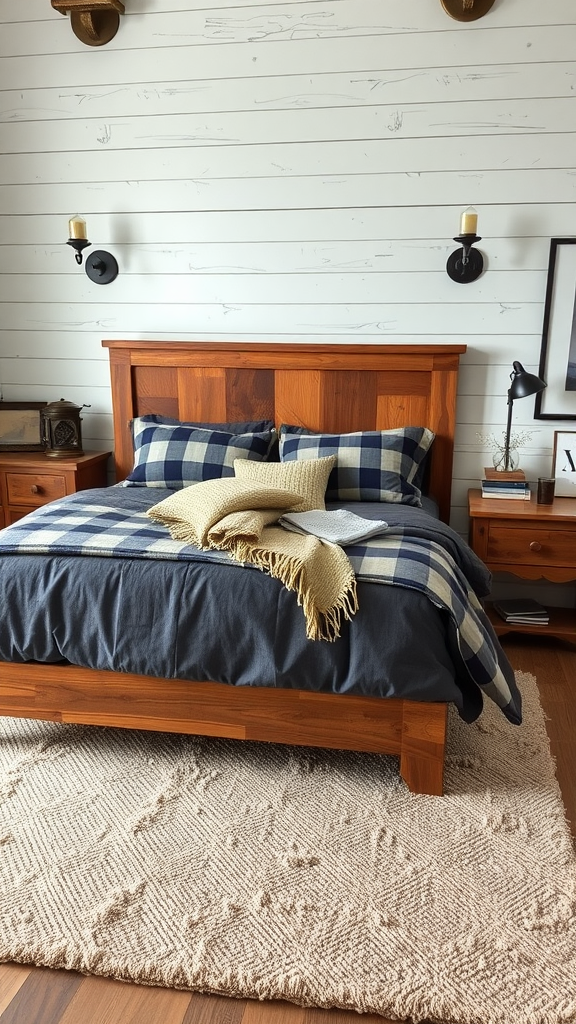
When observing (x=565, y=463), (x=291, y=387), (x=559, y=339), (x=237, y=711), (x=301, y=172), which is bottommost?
(x=237, y=711)

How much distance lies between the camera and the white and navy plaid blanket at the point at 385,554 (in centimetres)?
213

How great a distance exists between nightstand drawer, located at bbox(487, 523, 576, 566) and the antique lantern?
1871mm

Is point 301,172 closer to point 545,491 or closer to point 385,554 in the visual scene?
point 545,491

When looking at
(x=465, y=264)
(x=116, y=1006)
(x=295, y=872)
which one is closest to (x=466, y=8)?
(x=465, y=264)

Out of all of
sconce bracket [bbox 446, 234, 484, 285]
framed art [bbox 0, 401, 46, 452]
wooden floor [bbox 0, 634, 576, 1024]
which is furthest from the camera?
framed art [bbox 0, 401, 46, 452]

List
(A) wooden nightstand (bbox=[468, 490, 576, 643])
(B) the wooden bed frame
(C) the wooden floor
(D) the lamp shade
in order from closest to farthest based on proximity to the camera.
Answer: (C) the wooden floor
(A) wooden nightstand (bbox=[468, 490, 576, 643])
(D) the lamp shade
(B) the wooden bed frame

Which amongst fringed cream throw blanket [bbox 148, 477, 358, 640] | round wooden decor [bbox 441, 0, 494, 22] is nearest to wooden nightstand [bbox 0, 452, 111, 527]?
fringed cream throw blanket [bbox 148, 477, 358, 640]

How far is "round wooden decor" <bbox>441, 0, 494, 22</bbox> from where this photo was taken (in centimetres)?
305

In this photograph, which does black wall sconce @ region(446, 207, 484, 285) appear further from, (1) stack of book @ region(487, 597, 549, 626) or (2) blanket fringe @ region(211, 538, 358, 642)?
(2) blanket fringe @ region(211, 538, 358, 642)

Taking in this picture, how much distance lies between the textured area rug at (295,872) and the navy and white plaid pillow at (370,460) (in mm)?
995

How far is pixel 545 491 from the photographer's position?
125 inches

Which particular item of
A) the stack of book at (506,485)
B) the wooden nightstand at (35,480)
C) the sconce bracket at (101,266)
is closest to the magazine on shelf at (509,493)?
the stack of book at (506,485)

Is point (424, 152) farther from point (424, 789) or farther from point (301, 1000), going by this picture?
point (301, 1000)

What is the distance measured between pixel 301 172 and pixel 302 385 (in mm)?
884
